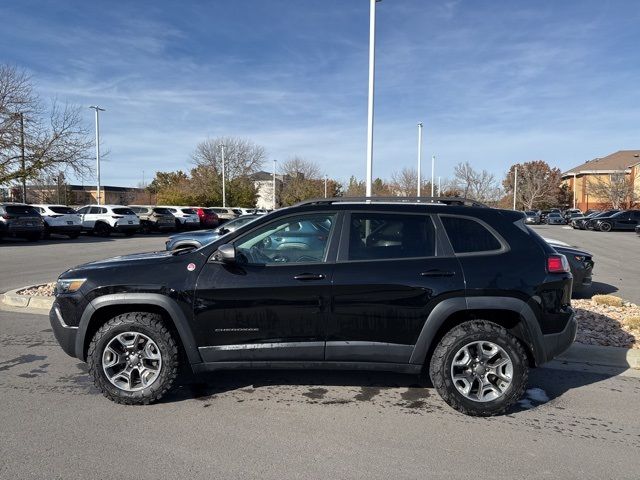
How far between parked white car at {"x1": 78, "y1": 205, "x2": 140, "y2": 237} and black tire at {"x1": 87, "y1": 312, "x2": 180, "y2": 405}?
22.2 meters

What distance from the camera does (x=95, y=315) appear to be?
4.16m

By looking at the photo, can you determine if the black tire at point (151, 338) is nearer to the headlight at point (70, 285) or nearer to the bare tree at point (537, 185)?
the headlight at point (70, 285)

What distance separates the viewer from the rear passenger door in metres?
3.94

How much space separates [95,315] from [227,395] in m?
1.37

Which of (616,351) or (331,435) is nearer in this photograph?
(331,435)

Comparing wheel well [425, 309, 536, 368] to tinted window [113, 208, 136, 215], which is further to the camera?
tinted window [113, 208, 136, 215]

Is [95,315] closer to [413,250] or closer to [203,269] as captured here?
[203,269]

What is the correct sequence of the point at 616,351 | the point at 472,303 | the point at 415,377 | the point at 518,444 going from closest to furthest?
1. the point at 518,444
2. the point at 472,303
3. the point at 415,377
4. the point at 616,351

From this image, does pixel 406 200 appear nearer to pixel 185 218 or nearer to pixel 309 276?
pixel 309 276

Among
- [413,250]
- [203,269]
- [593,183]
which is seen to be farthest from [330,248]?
[593,183]

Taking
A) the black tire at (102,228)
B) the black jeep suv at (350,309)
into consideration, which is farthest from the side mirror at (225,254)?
the black tire at (102,228)

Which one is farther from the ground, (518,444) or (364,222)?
(364,222)

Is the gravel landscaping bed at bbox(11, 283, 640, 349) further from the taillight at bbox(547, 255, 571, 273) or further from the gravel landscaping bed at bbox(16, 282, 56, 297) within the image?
the taillight at bbox(547, 255, 571, 273)

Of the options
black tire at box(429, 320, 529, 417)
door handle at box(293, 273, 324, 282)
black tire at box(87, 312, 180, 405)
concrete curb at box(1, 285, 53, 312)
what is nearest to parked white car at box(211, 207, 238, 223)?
concrete curb at box(1, 285, 53, 312)
